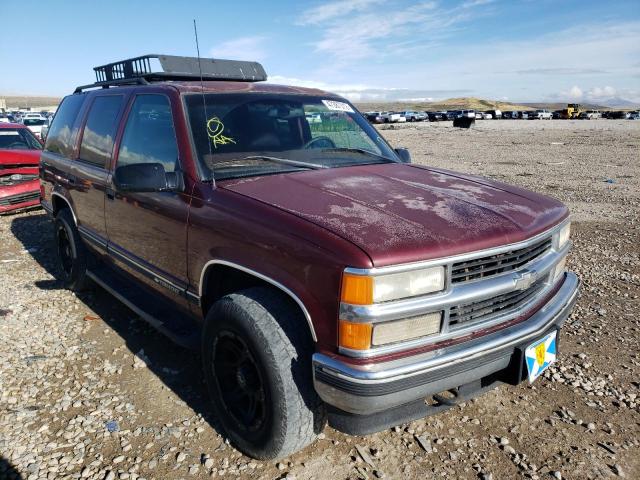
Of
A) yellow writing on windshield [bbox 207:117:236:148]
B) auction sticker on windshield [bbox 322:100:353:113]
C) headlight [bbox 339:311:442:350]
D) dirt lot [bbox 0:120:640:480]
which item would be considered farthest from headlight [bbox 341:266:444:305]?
auction sticker on windshield [bbox 322:100:353:113]

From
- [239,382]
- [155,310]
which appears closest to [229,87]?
[155,310]

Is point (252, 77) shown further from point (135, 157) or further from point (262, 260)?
point (262, 260)

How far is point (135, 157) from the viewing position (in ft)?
11.5

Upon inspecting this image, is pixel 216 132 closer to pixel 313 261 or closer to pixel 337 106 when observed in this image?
pixel 337 106

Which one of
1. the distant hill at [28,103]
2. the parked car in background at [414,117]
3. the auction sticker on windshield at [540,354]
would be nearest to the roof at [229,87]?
the auction sticker on windshield at [540,354]

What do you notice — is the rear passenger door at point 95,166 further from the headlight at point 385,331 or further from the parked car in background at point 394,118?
the parked car in background at point 394,118

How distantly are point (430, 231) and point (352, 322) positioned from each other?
0.55m

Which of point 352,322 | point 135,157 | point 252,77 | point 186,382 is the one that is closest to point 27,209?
point 252,77

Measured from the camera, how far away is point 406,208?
243 cm

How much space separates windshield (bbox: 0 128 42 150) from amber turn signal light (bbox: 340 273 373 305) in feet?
28.7

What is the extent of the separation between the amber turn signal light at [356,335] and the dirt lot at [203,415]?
884mm

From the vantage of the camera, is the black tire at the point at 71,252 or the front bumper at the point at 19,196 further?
the front bumper at the point at 19,196

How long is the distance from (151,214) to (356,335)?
1.83m

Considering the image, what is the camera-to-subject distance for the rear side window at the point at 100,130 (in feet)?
12.7
